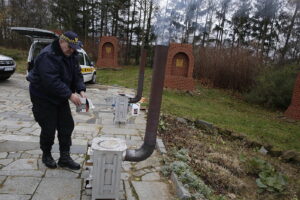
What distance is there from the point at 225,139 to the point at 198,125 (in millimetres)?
840

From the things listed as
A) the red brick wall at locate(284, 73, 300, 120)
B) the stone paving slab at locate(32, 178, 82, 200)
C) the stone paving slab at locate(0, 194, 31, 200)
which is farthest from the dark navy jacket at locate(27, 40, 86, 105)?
the red brick wall at locate(284, 73, 300, 120)

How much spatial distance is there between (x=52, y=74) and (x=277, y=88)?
11.6 m

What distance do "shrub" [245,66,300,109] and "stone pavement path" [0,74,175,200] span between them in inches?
339

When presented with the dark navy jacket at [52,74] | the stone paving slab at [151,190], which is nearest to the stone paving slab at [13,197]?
the dark navy jacket at [52,74]

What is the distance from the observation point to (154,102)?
2475mm

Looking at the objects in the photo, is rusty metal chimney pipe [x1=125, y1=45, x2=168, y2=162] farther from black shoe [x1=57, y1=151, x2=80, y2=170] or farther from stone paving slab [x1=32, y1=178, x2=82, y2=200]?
black shoe [x1=57, y1=151, x2=80, y2=170]

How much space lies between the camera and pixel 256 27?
16234 millimetres

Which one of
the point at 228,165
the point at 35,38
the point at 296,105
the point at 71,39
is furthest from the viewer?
the point at 296,105

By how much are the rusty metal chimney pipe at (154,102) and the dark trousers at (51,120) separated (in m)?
1.02

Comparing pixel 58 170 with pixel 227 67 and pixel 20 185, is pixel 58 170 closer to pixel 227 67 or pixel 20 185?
pixel 20 185

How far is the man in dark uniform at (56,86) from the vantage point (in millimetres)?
2699

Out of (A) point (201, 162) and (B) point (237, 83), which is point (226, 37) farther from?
(A) point (201, 162)

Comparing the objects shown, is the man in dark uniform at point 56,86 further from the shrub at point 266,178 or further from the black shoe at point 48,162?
the shrub at point 266,178

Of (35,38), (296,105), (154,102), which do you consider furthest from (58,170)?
(296,105)
